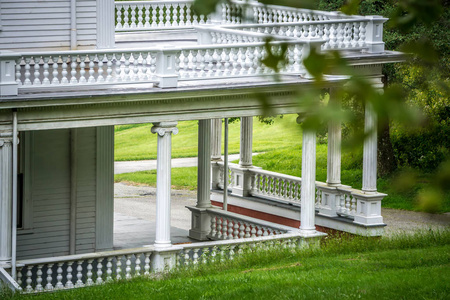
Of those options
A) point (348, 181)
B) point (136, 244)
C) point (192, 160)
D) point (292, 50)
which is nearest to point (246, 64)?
point (292, 50)

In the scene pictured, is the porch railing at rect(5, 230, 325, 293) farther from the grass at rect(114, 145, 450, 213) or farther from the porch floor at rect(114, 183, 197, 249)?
the grass at rect(114, 145, 450, 213)

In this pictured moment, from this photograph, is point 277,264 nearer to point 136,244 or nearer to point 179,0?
point 136,244

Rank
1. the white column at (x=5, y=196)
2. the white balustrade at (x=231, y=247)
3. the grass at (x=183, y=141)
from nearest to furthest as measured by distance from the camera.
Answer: the white column at (x=5, y=196) < the white balustrade at (x=231, y=247) < the grass at (x=183, y=141)

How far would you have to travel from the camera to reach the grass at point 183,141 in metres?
41.7

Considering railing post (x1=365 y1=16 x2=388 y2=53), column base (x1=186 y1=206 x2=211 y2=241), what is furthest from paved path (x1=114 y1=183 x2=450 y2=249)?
railing post (x1=365 y1=16 x2=388 y2=53)

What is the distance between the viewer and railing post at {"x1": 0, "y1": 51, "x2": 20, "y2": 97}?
42.5 ft

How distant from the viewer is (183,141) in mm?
45844

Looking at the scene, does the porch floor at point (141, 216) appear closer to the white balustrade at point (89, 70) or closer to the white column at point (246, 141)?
the white column at point (246, 141)

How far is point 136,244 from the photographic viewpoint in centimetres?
1930

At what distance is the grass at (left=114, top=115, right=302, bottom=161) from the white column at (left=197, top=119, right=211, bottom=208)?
19471mm

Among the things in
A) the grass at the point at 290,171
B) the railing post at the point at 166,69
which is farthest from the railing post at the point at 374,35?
the grass at the point at 290,171

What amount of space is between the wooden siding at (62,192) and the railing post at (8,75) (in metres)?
2.96

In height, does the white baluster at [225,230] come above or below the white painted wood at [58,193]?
below

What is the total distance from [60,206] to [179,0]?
7453mm
